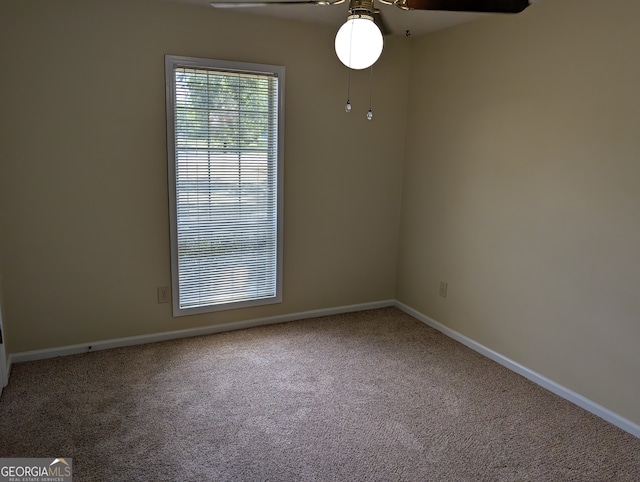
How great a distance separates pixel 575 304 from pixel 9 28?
3700mm

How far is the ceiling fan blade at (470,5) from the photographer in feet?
5.85

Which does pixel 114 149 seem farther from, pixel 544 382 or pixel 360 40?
pixel 544 382

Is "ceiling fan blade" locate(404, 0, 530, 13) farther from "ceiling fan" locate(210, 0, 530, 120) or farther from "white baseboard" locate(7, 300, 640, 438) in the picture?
"white baseboard" locate(7, 300, 640, 438)

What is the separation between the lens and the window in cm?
319

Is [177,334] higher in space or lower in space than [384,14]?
lower

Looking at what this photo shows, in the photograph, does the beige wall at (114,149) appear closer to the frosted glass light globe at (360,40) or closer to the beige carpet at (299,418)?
the beige carpet at (299,418)

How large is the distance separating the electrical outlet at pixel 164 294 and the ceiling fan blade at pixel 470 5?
2.50m

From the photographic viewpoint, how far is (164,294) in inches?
132

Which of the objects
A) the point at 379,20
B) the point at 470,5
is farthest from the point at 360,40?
the point at 470,5

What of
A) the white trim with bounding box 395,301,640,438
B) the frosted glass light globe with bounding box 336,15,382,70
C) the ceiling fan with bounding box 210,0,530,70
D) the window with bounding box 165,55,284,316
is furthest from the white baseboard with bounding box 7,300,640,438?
the frosted glass light globe with bounding box 336,15,382,70

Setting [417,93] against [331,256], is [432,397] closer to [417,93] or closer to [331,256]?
[331,256]

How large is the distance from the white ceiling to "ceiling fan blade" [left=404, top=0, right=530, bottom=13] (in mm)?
1134

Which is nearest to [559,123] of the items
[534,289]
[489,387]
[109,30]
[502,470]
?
[534,289]

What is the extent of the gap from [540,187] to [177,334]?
8.99 feet
